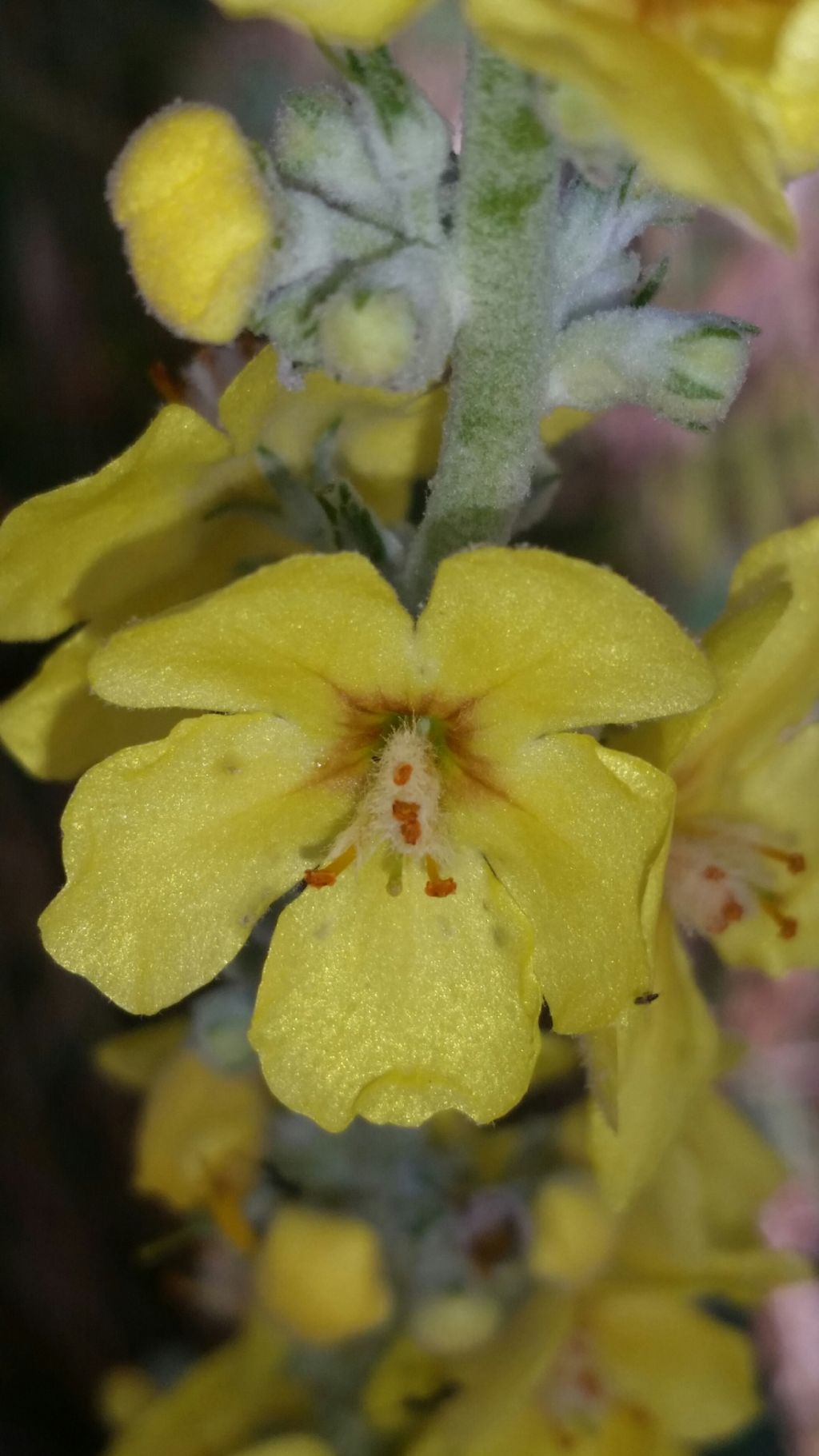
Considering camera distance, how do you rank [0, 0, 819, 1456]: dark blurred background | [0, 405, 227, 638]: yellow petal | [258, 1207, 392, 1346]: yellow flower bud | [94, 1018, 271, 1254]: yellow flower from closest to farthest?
[0, 405, 227, 638]: yellow petal → [258, 1207, 392, 1346]: yellow flower bud → [94, 1018, 271, 1254]: yellow flower → [0, 0, 819, 1456]: dark blurred background

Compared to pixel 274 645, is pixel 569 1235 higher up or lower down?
lower down

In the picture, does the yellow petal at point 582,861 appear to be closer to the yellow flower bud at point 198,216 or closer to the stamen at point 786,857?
the stamen at point 786,857

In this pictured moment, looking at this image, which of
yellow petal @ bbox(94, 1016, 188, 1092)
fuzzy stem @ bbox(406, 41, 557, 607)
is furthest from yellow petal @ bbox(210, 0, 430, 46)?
yellow petal @ bbox(94, 1016, 188, 1092)

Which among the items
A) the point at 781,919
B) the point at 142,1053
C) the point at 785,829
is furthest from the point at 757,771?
the point at 142,1053

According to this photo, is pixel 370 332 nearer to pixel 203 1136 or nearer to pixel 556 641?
pixel 556 641

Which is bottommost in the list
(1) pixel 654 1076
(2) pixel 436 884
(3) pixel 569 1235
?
(3) pixel 569 1235

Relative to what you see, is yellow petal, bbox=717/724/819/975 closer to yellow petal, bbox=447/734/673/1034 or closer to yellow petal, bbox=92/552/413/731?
yellow petal, bbox=447/734/673/1034

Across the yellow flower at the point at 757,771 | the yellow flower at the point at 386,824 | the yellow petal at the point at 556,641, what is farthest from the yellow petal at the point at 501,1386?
the yellow petal at the point at 556,641
